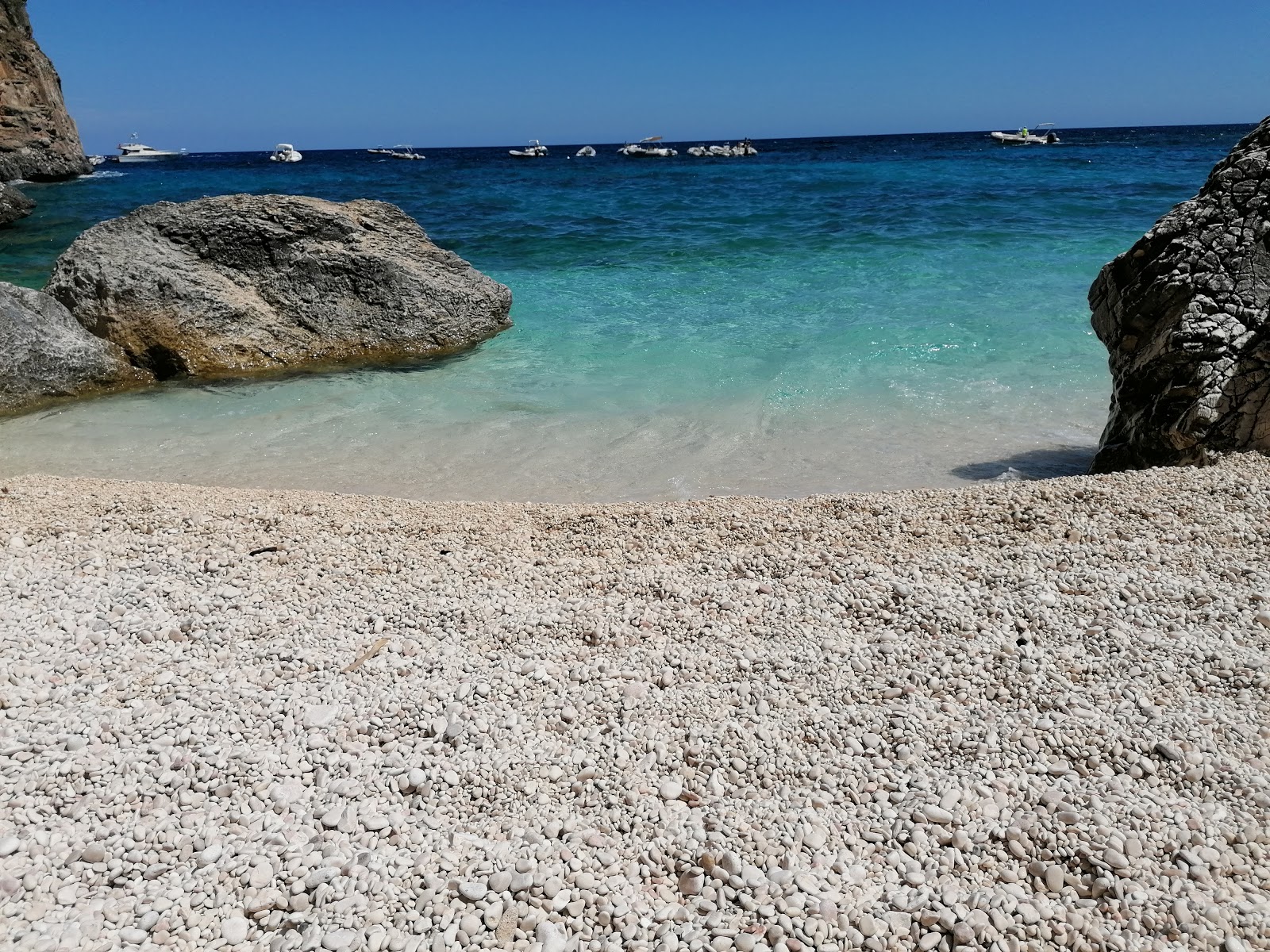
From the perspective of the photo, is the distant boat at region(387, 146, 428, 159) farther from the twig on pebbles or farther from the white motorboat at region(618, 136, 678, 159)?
the twig on pebbles

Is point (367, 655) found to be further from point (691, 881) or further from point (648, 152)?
point (648, 152)

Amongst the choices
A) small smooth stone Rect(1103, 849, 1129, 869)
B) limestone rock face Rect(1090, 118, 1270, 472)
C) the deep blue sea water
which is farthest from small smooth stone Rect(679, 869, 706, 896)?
limestone rock face Rect(1090, 118, 1270, 472)

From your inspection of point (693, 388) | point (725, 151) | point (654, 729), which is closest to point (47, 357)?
point (693, 388)

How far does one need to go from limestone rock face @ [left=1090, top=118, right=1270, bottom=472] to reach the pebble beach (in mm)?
369

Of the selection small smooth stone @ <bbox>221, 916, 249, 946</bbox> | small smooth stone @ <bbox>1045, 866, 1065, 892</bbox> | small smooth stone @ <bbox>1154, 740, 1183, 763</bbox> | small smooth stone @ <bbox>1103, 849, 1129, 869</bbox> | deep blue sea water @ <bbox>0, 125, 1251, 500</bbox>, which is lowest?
small smooth stone @ <bbox>221, 916, 249, 946</bbox>

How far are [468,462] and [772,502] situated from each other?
2.52m

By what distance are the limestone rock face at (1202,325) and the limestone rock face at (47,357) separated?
8.12 metres

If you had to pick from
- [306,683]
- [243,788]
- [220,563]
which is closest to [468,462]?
[220,563]

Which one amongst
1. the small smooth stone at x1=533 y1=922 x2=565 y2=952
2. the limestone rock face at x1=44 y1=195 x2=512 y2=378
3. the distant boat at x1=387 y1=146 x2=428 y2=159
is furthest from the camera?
the distant boat at x1=387 y1=146 x2=428 y2=159

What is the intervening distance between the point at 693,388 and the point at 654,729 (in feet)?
17.3

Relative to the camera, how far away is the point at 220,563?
12.9 ft

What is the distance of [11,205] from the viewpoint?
2214 cm

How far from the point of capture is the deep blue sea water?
19.9 ft

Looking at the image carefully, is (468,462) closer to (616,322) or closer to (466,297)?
(466,297)
